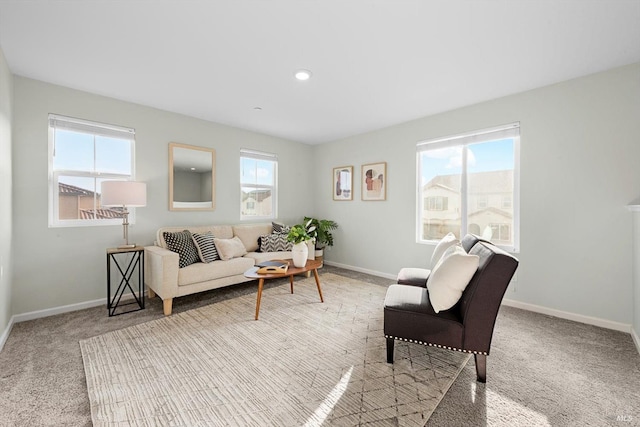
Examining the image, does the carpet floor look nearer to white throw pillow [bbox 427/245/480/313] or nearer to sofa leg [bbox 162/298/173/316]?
sofa leg [bbox 162/298/173/316]

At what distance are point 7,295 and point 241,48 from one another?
3.16 meters

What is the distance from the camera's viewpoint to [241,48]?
2.24m

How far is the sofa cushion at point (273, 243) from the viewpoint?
4.23m

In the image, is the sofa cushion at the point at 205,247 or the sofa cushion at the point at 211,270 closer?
the sofa cushion at the point at 211,270

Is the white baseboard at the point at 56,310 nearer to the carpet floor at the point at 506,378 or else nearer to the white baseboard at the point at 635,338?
the carpet floor at the point at 506,378

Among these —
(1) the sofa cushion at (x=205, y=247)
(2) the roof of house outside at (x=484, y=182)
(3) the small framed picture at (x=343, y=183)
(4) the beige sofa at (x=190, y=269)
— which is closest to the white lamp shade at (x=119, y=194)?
(4) the beige sofa at (x=190, y=269)

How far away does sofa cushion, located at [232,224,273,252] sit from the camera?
421 centimetres

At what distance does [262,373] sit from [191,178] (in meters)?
3.06

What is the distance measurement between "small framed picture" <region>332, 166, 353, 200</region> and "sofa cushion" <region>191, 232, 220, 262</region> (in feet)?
8.37

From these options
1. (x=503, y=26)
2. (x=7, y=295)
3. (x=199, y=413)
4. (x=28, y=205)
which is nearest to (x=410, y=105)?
(x=503, y=26)

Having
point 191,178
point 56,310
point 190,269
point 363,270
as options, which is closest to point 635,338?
point 363,270

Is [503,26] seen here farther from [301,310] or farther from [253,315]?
[253,315]

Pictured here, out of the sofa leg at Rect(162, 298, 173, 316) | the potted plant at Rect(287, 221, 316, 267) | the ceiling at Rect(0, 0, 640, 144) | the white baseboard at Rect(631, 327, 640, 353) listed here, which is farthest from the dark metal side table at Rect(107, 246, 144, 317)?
the white baseboard at Rect(631, 327, 640, 353)

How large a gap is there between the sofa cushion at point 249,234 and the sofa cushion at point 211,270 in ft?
2.04
